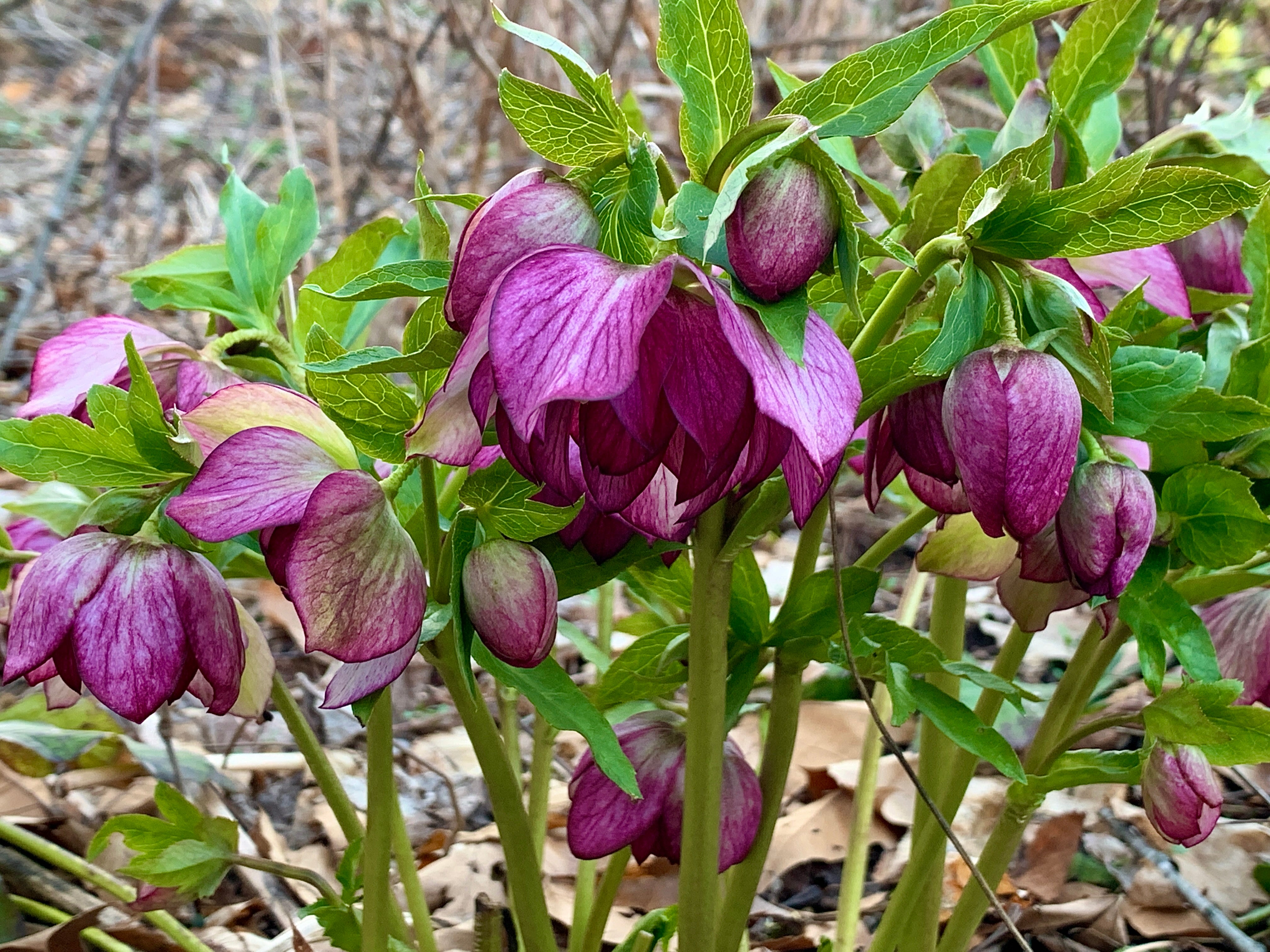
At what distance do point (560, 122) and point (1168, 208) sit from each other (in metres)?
0.25

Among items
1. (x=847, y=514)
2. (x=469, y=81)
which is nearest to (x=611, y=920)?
(x=847, y=514)

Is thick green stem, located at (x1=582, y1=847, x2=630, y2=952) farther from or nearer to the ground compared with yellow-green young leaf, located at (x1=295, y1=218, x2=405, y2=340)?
nearer to the ground

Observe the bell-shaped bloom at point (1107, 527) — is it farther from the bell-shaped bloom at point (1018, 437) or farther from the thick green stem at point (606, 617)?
the thick green stem at point (606, 617)

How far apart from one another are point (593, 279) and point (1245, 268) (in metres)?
0.45

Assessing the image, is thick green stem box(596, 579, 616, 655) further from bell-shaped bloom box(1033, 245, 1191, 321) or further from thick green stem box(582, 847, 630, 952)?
bell-shaped bloom box(1033, 245, 1191, 321)

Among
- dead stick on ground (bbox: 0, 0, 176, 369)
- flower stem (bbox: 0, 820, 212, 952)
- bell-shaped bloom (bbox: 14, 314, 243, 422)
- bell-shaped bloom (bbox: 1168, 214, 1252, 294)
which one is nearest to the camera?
bell-shaped bloom (bbox: 14, 314, 243, 422)

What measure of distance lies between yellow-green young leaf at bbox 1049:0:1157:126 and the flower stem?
0.80m

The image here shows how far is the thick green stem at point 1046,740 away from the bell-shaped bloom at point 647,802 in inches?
6.2

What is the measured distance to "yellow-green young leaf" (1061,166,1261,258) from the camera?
18.2 inches

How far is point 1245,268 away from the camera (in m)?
0.67

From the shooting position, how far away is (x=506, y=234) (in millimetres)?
438

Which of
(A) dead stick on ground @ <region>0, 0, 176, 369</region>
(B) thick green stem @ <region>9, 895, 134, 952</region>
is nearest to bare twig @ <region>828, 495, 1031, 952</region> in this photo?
(B) thick green stem @ <region>9, 895, 134, 952</region>

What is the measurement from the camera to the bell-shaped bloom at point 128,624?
1.66 feet

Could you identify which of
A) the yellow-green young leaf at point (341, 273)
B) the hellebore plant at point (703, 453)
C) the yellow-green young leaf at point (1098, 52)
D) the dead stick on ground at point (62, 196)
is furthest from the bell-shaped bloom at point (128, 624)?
the dead stick on ground at point (62, 196)
